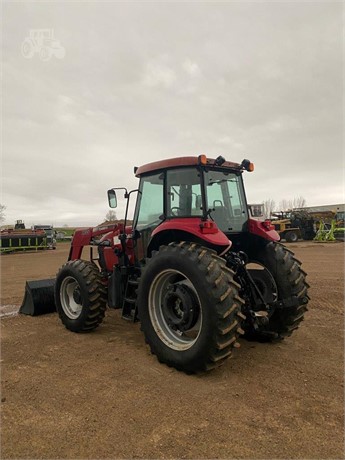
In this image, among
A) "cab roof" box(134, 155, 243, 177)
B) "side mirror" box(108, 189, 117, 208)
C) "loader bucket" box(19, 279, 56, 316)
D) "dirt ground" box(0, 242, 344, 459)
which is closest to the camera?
"dirt ground" box(0, 242, 344, 459)

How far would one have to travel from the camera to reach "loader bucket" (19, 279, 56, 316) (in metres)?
6.07

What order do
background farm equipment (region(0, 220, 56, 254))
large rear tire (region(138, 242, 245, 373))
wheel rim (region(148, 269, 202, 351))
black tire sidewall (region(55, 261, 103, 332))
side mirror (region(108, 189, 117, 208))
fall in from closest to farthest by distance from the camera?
large rear tire (region(138, 242, 245, 373)) → wheel rim (region(148, 269, 202, 351)) → black tire sidewall (region(55, 261, 103, 332)) → side mirror (region(108, 189, 117, 208)) → background farm equipment (region(0, 220, 56, 254))

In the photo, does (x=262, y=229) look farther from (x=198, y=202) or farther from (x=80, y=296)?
(x=80, y=296)

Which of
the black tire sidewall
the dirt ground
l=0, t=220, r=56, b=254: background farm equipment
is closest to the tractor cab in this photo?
the black tire sidewall

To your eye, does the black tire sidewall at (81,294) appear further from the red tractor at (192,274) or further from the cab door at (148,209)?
the cab door at (148,209)

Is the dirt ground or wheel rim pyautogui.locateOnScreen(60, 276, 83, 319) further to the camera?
wheel rim pyautogui.locateOnScreen(60, 276, 83, 319)

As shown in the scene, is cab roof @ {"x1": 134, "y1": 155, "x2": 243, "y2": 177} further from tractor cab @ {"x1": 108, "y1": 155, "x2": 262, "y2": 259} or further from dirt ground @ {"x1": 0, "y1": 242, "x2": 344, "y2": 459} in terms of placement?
dirt ground @ {"x1": 0, "y1": 242, "x2": 344, "y2": 459}

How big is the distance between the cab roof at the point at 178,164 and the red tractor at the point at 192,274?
0.05ft

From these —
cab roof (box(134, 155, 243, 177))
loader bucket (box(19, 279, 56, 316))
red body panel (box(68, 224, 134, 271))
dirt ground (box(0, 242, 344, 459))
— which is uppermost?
cab roof (box(134, 155, 243, 177))

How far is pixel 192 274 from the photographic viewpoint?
3422 millimetres

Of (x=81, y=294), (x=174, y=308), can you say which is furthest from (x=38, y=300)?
(x=174, y=308)

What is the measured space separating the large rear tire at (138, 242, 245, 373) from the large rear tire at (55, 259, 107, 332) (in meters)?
1.17

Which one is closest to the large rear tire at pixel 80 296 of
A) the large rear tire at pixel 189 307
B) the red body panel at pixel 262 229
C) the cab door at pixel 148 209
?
the cab door at pixel 148 209

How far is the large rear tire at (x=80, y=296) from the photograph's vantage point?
4.91 metres
